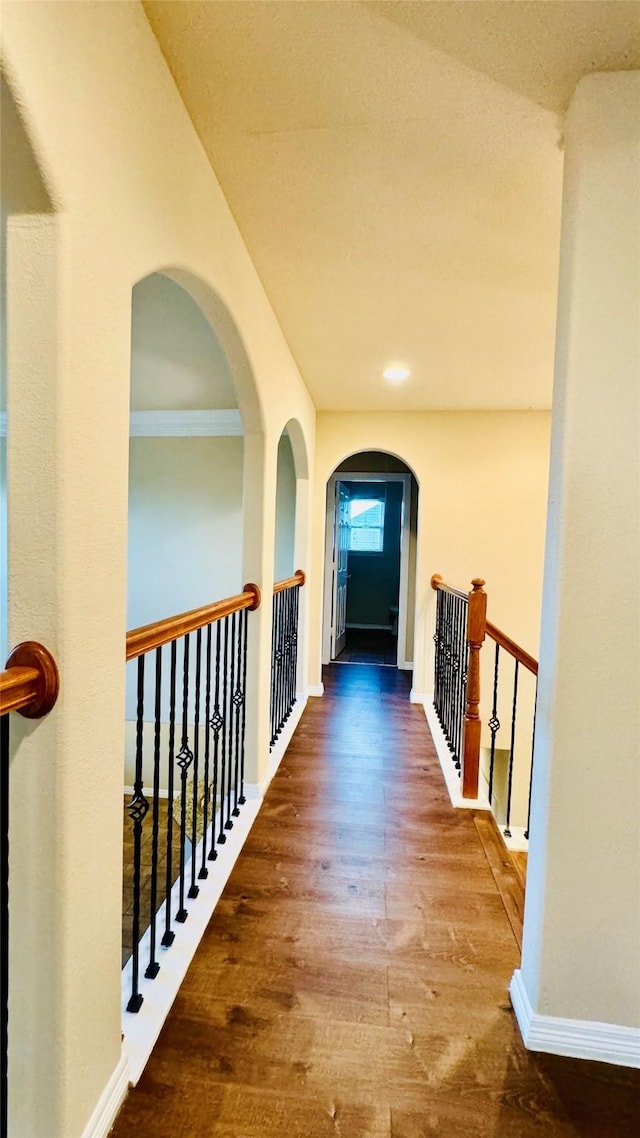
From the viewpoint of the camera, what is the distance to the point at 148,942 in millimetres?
1535

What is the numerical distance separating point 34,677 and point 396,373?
2.88m

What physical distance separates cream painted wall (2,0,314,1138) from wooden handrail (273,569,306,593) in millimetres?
1771

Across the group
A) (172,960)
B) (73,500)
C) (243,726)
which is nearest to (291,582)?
(243,726)

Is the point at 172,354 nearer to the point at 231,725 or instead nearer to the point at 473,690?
the point at 231,725

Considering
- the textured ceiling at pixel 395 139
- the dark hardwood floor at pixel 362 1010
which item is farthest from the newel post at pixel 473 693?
the textured ceiling at pixel 395 139

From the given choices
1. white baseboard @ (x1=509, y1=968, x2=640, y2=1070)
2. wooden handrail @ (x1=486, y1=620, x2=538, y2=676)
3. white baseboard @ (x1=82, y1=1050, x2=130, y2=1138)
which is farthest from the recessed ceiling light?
white baseboard @ (x1=82, y1=1050, x2=130, y2=1138)

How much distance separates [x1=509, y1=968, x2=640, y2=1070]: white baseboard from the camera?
1226 mm

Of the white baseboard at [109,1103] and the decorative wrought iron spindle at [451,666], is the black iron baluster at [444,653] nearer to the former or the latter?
the decorative wrought iron spindle at [451,666]

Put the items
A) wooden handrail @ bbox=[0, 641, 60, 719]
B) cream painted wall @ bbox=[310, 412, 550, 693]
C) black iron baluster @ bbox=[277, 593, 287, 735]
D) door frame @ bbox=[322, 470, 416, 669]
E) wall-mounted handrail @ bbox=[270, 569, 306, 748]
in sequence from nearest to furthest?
1. wooden handrail @ bbox=[0, 641, 60, 719]
2. wall-mounted handrail @ bbox=[270, 569, 306, 748]
3. black iron baluster @ bbox=[277, 593, 287, 735]
4. cream painted wall @ bbox=[310, 412, 550, 693]
5. door frame @ bbox=[322, 470, 416, 669]

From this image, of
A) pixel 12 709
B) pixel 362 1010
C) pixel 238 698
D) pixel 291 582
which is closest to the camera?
pixel 12 709

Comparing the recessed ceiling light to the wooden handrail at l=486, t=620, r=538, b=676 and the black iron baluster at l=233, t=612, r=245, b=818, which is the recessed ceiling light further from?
the black iron baluster at l=233, t=612, r=245, b=818

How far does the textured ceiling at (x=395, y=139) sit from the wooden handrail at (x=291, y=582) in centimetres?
139

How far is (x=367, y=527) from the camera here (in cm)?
777

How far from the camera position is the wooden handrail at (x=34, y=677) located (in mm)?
826
